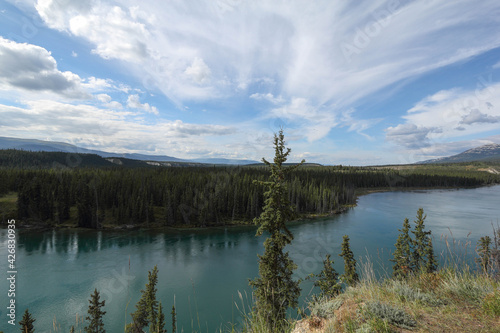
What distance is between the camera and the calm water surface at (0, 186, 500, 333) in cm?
3203

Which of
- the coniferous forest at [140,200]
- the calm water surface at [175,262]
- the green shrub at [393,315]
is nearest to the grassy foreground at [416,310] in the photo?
the green shrub at [393,315]

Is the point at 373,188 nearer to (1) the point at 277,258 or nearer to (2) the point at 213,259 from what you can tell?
(2) the point at 213,259

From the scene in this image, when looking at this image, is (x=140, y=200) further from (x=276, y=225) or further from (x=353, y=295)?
(x=353, y=295)

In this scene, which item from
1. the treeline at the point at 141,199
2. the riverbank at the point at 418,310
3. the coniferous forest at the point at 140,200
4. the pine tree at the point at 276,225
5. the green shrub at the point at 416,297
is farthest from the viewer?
the treeline at the point at 141,199

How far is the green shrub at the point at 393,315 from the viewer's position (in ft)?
14.6

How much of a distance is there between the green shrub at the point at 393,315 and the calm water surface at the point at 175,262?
525 inches

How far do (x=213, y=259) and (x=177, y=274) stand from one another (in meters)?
9.68

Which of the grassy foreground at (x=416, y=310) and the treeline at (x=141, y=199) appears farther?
the treeline at (x=141, y=199)

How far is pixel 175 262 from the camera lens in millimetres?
48469

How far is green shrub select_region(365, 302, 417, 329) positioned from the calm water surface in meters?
13.3

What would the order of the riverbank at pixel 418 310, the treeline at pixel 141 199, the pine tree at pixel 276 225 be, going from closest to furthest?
1. the riverbank at pixel 418 310
2. the pine tree at pixel 276 225
3. the treeline at pixel 141 199

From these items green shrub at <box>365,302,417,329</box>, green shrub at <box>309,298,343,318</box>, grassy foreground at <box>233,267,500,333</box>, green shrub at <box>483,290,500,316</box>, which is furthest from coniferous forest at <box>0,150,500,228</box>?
green shrub at <box>483,290,500,316</box>

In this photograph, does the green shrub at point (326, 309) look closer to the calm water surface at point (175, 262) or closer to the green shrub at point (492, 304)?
the green shrub at point (492, 304)

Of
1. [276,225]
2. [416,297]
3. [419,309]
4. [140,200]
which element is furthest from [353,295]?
[140,200]
